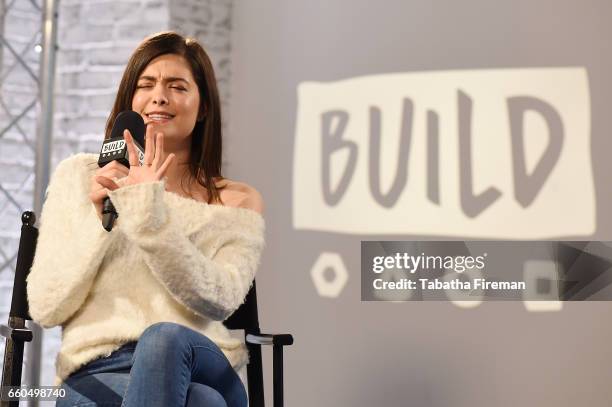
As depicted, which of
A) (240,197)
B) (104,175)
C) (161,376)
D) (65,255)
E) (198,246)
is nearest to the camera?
(161,376)

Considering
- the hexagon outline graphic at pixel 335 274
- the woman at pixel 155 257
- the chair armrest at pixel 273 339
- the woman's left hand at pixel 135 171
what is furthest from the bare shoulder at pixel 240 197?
the hexagon outline graphic at pixel 335 274

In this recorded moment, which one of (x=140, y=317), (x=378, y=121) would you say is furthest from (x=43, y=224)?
(x=378, y=121)

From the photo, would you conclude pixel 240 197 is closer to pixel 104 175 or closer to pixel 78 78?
pixel 104 175

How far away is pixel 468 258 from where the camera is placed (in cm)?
277

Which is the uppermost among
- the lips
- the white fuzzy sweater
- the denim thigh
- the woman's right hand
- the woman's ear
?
the woman's ear

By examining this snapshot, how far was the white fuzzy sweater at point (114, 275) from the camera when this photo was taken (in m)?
1.45

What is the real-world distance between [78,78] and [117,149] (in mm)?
1506

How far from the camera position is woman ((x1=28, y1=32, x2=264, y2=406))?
4.54 ft

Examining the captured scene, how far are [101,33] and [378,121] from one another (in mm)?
1005

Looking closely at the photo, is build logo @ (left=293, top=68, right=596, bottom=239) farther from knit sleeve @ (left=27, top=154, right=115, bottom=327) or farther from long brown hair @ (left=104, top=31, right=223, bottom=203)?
knit sleeve @ (left=27, top=154, right=115, bottom=327)

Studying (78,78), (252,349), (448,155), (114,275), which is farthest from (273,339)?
(78,78)

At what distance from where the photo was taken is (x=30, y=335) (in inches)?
60.4

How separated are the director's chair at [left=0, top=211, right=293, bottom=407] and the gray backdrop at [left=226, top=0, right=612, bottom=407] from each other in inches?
37.6

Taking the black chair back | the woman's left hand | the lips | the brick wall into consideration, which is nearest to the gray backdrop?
the brick wall
